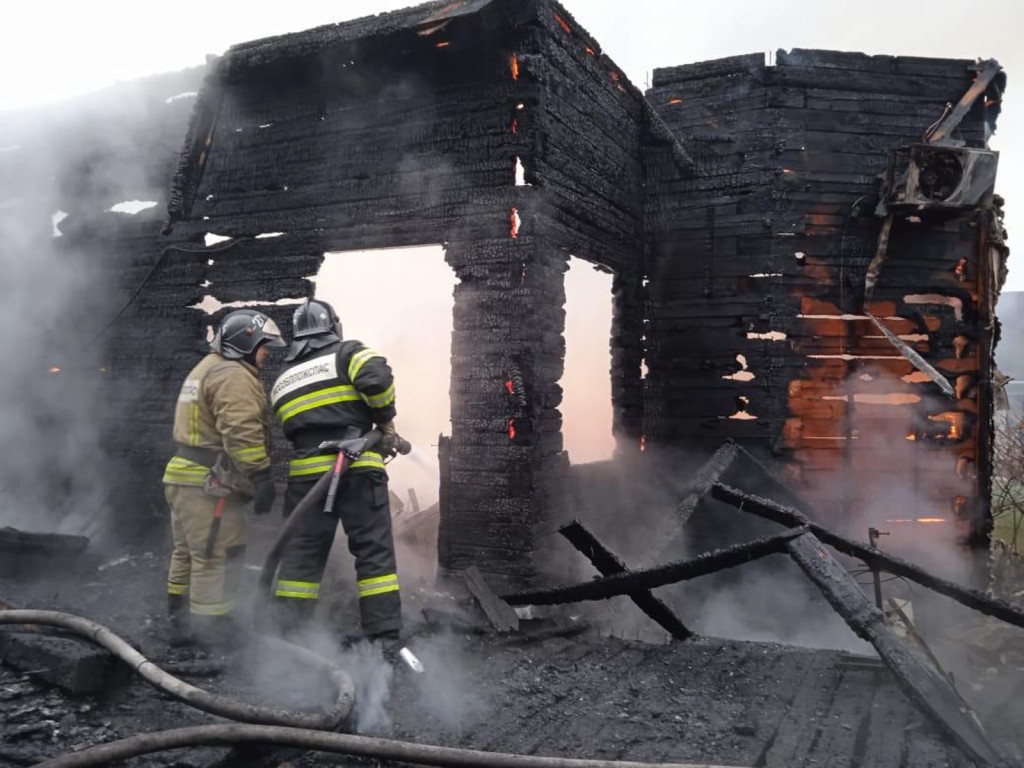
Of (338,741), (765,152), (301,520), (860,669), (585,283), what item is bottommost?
(860,669)

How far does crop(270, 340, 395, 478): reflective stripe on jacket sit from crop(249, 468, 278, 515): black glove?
0.17 meters

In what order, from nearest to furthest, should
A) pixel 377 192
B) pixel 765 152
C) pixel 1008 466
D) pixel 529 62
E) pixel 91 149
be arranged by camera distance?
1. pixel 529 62
2. pixel 377 192
3. pixel 765 152
4. pixel 91 149
5. pixel 1008 466

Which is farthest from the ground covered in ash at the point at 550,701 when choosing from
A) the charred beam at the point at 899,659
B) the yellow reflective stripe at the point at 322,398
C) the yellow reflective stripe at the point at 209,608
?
the yellow reflective stripe at the point at 322,398

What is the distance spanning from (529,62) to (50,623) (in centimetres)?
534

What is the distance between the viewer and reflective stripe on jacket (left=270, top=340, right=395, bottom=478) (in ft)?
16.8

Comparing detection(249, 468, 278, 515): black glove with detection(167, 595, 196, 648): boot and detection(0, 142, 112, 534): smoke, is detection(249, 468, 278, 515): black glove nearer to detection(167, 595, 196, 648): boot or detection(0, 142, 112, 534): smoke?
detection(167, 595, 196, 648): boot

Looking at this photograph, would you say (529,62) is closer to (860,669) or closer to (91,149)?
(860,669)

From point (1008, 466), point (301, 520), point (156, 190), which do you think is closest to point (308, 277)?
point (156, 190)

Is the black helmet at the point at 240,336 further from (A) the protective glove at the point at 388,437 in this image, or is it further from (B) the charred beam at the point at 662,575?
(B) the charred beam at the point at 662,575

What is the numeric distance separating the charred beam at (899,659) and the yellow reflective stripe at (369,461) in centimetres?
267

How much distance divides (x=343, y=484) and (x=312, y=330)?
3.56 feet

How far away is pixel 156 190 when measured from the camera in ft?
29.8

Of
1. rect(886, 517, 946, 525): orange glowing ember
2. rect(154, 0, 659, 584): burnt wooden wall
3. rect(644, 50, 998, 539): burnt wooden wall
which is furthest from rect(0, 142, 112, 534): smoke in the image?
rect(886, 517, 946, 525): orange glowing ember

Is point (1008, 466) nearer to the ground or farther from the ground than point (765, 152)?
nearer to the ground
